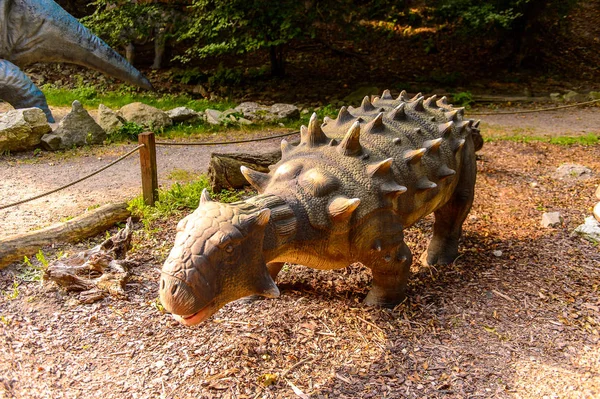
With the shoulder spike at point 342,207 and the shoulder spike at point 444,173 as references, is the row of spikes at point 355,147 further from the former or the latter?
the shoulder spike at point 342,207

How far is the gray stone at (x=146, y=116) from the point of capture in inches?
340

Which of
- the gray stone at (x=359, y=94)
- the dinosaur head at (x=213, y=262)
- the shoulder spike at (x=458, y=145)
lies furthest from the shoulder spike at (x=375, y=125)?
the gray stone at (x=359, y=94)

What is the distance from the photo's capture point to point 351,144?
3086mm

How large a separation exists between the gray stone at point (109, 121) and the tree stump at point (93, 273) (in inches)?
182

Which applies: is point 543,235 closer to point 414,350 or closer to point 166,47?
point 414,350

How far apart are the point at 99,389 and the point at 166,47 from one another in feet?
40.2

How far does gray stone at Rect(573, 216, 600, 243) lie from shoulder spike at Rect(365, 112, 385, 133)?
2.33 meters

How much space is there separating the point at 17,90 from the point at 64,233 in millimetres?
5469

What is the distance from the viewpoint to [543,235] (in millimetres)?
4621

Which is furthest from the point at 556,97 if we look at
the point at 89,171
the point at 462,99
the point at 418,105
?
the point at 89,171

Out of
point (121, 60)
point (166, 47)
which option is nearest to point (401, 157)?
point (121, 60)

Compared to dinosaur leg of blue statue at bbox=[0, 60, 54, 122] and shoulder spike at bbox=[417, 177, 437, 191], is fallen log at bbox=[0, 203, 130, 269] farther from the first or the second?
dinosaur leg of blue statue at bbox=[0, 60, 54, 122]

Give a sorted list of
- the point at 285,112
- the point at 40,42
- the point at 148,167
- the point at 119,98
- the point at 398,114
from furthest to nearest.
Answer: the point at 119,98 < the point at 40,42 < the point at 285,112 < the point at 148,167 < the point at 398,114

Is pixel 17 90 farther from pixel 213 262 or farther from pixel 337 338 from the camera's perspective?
pixel 213 262
